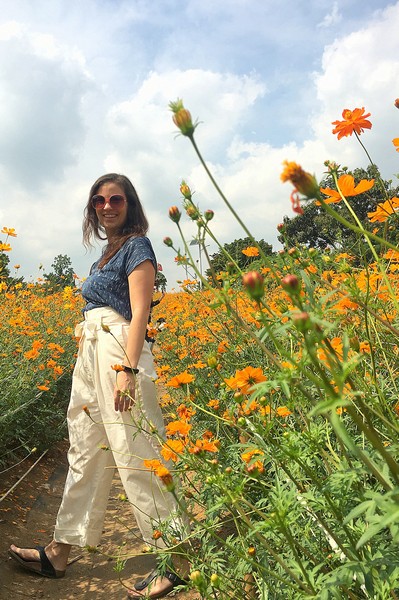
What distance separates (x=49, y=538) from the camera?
2.85 metres

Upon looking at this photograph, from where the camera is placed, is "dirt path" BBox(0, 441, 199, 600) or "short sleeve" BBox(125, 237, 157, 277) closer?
"short sleeve" BBox(125, 237, 157, 277)

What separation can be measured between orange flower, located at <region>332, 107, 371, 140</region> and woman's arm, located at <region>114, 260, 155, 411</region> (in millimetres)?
921

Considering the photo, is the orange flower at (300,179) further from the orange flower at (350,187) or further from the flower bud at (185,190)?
the flower bud at (185,190)

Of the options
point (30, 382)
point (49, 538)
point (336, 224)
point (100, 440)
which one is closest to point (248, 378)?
point (100, 440)

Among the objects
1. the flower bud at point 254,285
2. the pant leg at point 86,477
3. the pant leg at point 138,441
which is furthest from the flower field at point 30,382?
the flower bud at point 254,285

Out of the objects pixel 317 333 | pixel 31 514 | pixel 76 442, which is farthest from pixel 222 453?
pixel 31 514

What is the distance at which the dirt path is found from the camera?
7.36ft

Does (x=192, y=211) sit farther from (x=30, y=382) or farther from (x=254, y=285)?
(x=30, y=382)

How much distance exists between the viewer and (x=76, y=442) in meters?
2.22

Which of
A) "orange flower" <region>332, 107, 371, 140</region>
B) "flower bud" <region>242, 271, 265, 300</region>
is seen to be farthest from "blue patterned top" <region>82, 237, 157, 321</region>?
"flower bud" <region>242, 271, 265, 300</region>

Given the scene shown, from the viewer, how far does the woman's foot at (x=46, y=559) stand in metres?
2.29

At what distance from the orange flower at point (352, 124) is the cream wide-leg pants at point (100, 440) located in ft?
3.69

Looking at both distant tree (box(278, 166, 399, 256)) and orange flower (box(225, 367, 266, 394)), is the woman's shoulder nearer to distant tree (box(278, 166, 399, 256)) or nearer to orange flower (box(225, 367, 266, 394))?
distant tree (box(278, 166, 399, 256))

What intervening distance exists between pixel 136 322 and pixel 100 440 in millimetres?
595
